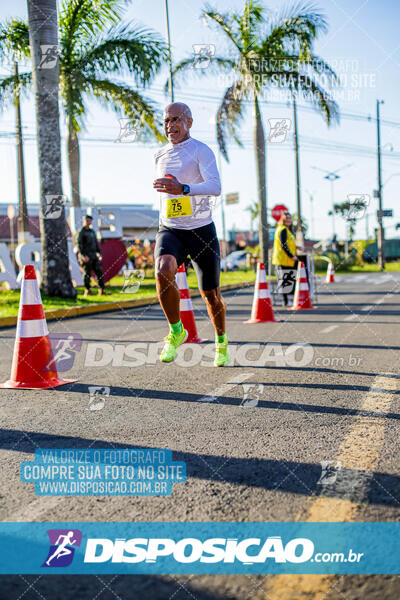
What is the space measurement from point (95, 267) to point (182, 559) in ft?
42.9

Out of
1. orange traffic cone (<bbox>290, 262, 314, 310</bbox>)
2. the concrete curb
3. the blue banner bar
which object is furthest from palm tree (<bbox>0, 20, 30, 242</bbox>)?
the blue banner bar

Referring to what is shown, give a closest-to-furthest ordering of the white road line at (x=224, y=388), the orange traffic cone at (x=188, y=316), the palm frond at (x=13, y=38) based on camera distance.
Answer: the white road line at (x=224, y=388)
the orange traffic cone at (x=188, y=316)
the palm frond at (x=13, y=38)

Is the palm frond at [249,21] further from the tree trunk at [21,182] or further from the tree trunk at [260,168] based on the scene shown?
the tree trunk at [21,182]

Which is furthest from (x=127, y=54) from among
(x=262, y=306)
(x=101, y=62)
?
(x=262, y=306)

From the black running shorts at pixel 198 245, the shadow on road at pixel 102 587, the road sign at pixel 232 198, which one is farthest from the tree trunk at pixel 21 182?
the road sign at pixel 232 198

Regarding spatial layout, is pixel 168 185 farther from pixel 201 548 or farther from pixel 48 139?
pixel 48 139

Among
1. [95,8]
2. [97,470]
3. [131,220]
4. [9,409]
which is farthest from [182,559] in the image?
[131,220]

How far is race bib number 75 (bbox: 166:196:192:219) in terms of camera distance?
490 centimetres

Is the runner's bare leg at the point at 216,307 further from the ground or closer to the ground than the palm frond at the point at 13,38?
closer to the ground

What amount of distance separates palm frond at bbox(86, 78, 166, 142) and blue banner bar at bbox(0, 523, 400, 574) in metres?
17.1

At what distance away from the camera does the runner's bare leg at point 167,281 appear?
473 cm

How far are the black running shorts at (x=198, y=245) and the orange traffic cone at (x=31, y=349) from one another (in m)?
1.00

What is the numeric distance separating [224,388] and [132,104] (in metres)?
15.4

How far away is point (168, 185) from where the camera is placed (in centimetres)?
456
